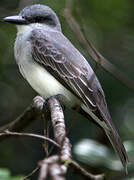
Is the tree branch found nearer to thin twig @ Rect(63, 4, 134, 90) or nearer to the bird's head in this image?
thin twig @ Rect(63, 4, 134, 90)

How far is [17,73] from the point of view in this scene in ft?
19.0

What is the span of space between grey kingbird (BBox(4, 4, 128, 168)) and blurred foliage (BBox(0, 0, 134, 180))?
1166 millimetres

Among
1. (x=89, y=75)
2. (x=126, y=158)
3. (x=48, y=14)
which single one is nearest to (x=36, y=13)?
(x=48, y=14)

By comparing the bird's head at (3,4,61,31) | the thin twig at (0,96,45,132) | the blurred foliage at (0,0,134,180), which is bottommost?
the blurred foliage at (0,0,134,180)

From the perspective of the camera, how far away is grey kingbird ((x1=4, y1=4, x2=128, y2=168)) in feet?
12.1

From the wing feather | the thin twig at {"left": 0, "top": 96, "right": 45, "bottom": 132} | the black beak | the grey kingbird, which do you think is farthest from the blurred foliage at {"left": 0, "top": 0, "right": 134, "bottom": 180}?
the thin twig at {"left": 0, "top": 96, "right": 45, "bottom": 132}

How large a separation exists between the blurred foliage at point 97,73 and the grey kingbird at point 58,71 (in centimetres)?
117

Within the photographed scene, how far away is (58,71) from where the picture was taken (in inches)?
154

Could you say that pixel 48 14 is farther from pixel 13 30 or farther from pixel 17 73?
pixel 17 73

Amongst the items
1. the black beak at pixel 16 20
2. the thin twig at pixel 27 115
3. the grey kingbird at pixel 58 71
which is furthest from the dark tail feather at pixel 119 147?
the black beak at pixel 16 20

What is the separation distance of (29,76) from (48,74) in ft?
0.62

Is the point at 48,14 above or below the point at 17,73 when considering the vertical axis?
above

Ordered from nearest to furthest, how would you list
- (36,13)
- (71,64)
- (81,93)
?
(81,93) → (71,64) → (36,13)

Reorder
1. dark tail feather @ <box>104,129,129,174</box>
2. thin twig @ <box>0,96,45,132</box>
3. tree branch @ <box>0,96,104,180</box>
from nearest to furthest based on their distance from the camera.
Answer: tree branch @ <box>0,96,104,180</box> → dark tail feather @ <box>104,129,129,174</box> → thin twig @ <box>0,96,45,132</box>
